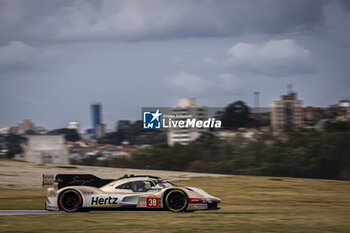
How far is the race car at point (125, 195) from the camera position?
38.1 feet

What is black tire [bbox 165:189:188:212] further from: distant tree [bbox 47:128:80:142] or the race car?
distant tree [bbox 47:128:80:142]

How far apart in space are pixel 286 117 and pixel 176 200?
29.8 meters

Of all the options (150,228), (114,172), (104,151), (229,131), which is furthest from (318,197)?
(104,151)

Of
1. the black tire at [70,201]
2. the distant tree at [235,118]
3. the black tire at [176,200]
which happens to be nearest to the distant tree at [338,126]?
the distant tree at [235,118]

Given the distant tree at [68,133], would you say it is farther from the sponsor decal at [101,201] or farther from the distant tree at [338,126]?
Result: the sponsor decal at [101,201]

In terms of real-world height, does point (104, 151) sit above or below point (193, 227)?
above

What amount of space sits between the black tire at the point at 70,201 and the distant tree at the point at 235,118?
85.8 ft

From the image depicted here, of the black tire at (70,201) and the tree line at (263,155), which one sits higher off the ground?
the tree line at (263,155)

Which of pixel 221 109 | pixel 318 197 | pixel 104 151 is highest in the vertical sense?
pixel 221 109

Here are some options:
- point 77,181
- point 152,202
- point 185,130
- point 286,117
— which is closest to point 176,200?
point 152,202

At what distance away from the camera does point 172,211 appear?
11.6 m

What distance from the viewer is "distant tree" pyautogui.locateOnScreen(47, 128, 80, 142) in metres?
49.9

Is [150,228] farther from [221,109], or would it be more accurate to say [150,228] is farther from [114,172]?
[221,109]

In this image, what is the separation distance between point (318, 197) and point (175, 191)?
33.0ft
